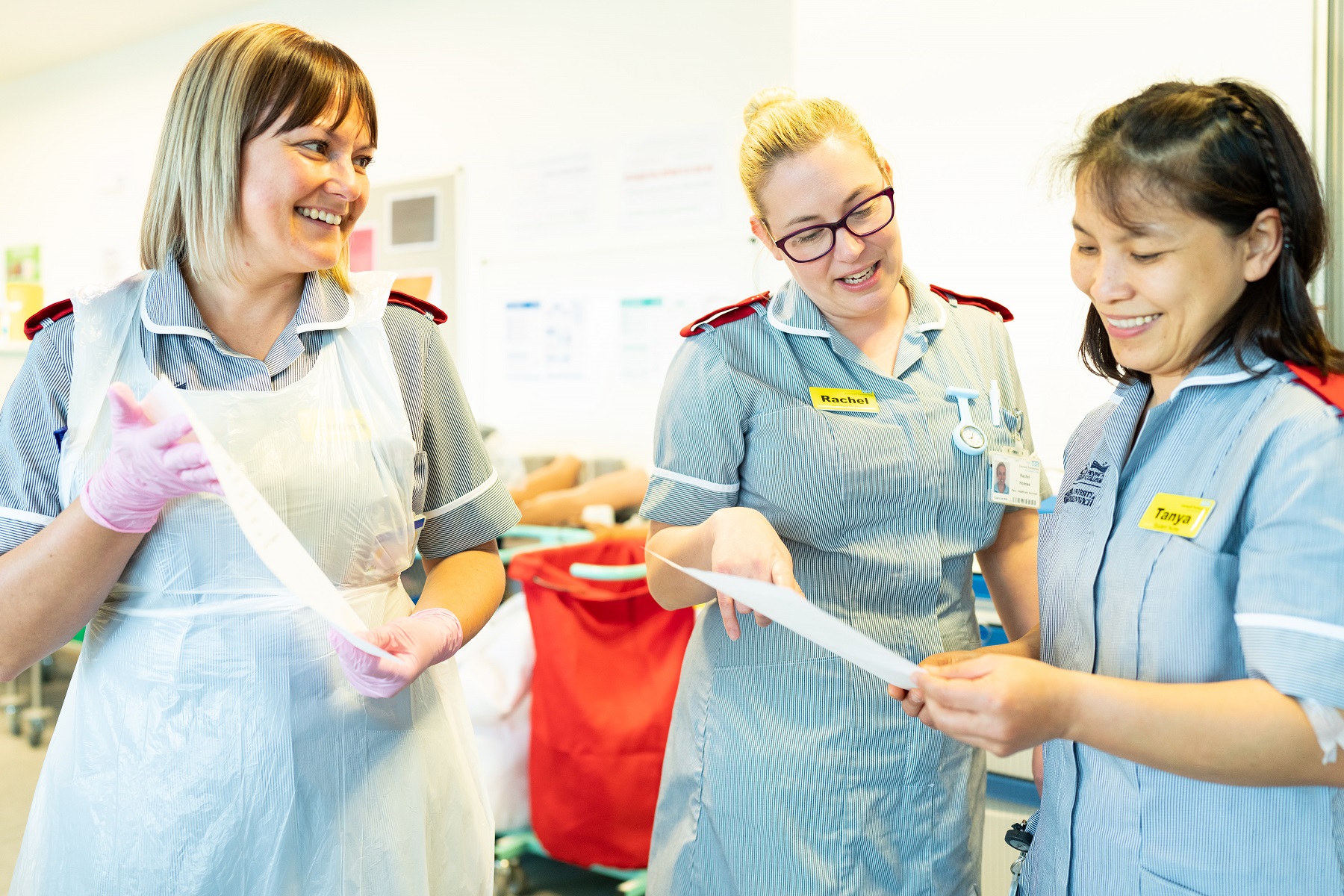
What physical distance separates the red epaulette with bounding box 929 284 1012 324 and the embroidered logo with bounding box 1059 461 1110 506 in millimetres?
444

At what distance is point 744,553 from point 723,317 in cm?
39

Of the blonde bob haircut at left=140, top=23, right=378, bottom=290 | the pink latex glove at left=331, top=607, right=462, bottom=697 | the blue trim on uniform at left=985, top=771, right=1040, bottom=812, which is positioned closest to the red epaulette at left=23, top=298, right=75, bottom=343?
the blonde bob haircut at left=140, top=23, right=378, bottom=290

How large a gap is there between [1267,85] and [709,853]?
1.62 m

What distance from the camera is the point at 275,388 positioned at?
1.10m

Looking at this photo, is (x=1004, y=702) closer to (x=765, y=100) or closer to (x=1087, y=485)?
(x=1087, y=485)

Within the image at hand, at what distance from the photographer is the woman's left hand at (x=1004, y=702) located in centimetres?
82

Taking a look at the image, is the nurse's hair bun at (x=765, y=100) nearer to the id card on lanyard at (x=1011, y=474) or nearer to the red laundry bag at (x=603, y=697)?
the id card on lanyard at (x=1011, y=474)

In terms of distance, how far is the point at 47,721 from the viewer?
405cm

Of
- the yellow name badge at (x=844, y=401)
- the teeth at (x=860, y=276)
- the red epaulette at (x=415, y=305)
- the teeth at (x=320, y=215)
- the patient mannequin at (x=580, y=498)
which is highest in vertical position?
the teeth at (x=320, y=215)

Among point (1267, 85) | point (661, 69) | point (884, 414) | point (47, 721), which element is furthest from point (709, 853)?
point (47, 721)

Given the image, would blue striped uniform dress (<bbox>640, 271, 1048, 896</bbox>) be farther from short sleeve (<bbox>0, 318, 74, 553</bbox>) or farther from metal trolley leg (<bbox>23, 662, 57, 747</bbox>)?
metal trolley leg (<bbox>23, 662, 57, 747</bbox>)

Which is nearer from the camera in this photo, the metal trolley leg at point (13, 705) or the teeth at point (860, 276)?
the teeth at point (860, 276)

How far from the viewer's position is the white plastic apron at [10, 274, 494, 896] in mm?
1021

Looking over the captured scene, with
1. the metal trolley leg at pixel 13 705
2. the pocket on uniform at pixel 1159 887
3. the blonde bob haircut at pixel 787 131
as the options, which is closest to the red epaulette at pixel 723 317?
the blonde bob haircut at pixel 787 131
